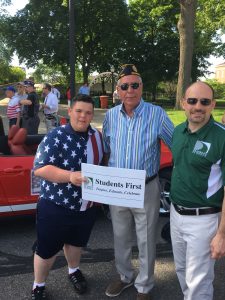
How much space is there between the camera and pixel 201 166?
91.0 inches

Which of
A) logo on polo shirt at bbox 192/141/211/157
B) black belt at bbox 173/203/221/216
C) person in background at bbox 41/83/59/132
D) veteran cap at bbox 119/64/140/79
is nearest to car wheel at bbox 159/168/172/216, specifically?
veteran cap at bbox 119/64/140/79

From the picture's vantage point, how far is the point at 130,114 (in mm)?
2947

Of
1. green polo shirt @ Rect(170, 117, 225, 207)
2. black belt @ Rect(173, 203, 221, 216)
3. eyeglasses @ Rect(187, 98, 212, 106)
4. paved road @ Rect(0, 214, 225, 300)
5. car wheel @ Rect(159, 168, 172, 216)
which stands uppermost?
eyeglasses @ Rect(187, 98, 212, 106)

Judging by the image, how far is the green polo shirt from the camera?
7.41ft

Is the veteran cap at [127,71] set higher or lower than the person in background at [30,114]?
higher

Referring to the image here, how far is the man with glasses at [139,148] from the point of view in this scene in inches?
113

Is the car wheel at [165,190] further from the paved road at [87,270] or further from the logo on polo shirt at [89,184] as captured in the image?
the logo on polo shirt at [89,184]

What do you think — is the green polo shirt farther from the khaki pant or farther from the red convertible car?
the red convertible car

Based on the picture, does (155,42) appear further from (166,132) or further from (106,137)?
(166,132)

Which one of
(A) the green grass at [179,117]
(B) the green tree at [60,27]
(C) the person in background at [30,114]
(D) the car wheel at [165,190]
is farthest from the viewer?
(B) the green tree at [60,27]

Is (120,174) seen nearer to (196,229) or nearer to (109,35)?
(196,229)

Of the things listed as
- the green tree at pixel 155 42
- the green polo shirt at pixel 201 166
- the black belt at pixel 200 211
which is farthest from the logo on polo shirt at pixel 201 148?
the green tree at pixel 155 42

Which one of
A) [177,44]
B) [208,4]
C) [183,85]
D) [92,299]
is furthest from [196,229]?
[177,44]

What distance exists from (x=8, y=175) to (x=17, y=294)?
55.7 inches
